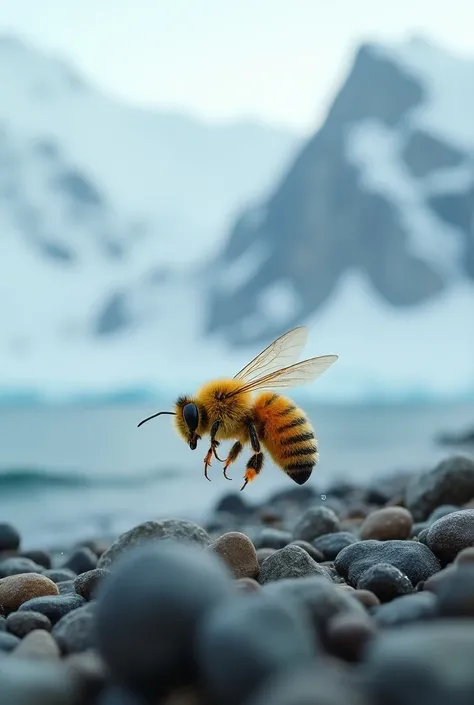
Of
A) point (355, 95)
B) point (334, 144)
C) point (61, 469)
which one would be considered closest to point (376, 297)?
point (334, 144)

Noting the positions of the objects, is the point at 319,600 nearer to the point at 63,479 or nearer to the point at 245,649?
the point at 245,649

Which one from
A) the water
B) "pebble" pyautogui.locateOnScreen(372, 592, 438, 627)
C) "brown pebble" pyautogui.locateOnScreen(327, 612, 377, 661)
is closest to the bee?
"pebble" pyautogui.locateOnScreen(372, 592, 438, 627)

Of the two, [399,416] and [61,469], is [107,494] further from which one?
[399,416]

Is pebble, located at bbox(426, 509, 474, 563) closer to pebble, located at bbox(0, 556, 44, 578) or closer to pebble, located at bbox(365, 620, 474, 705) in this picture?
pebble, located at bbox(365, 620, 474, 705)

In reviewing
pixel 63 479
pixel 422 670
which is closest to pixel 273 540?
pixel 422 670

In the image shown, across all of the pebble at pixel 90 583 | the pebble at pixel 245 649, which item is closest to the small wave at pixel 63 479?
the pebble at pixel 90 583
